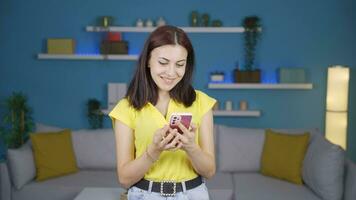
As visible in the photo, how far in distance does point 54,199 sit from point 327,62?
291 centimetres

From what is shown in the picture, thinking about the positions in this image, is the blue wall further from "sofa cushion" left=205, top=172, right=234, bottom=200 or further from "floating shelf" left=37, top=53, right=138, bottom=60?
"sofa cushion" left=205, top=172, right=234, bottom=200

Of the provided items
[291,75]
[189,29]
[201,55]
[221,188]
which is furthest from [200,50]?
[221,188]

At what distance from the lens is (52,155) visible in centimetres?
389

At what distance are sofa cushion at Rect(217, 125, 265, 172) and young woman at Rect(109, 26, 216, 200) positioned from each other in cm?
258

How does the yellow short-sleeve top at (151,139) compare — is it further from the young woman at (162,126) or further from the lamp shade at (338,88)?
the lamp shade at (338,88)

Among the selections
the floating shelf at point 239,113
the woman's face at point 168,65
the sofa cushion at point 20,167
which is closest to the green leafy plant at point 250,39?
the floating shelf at point 239,113

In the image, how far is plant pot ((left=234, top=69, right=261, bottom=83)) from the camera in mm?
4617

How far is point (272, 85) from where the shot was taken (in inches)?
182

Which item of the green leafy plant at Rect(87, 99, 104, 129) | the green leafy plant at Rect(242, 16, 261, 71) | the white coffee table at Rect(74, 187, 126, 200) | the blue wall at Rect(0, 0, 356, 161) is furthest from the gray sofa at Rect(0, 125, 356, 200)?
the green leafy plant at Rect(242, 16, 261, 71)

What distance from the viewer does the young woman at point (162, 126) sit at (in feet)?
4.82

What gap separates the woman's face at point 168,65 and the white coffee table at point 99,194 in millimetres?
1850

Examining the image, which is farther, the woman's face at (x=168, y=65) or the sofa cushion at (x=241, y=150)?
the sofa cushion at (x=241, y=150)

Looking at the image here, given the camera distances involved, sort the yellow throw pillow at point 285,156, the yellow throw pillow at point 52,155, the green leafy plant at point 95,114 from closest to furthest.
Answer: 1. the yellow throw pillow at point 285,156
2. the yellow throw pillow at point 52,155
3. the green leafy plant at point 95,114

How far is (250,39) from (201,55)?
518mm
